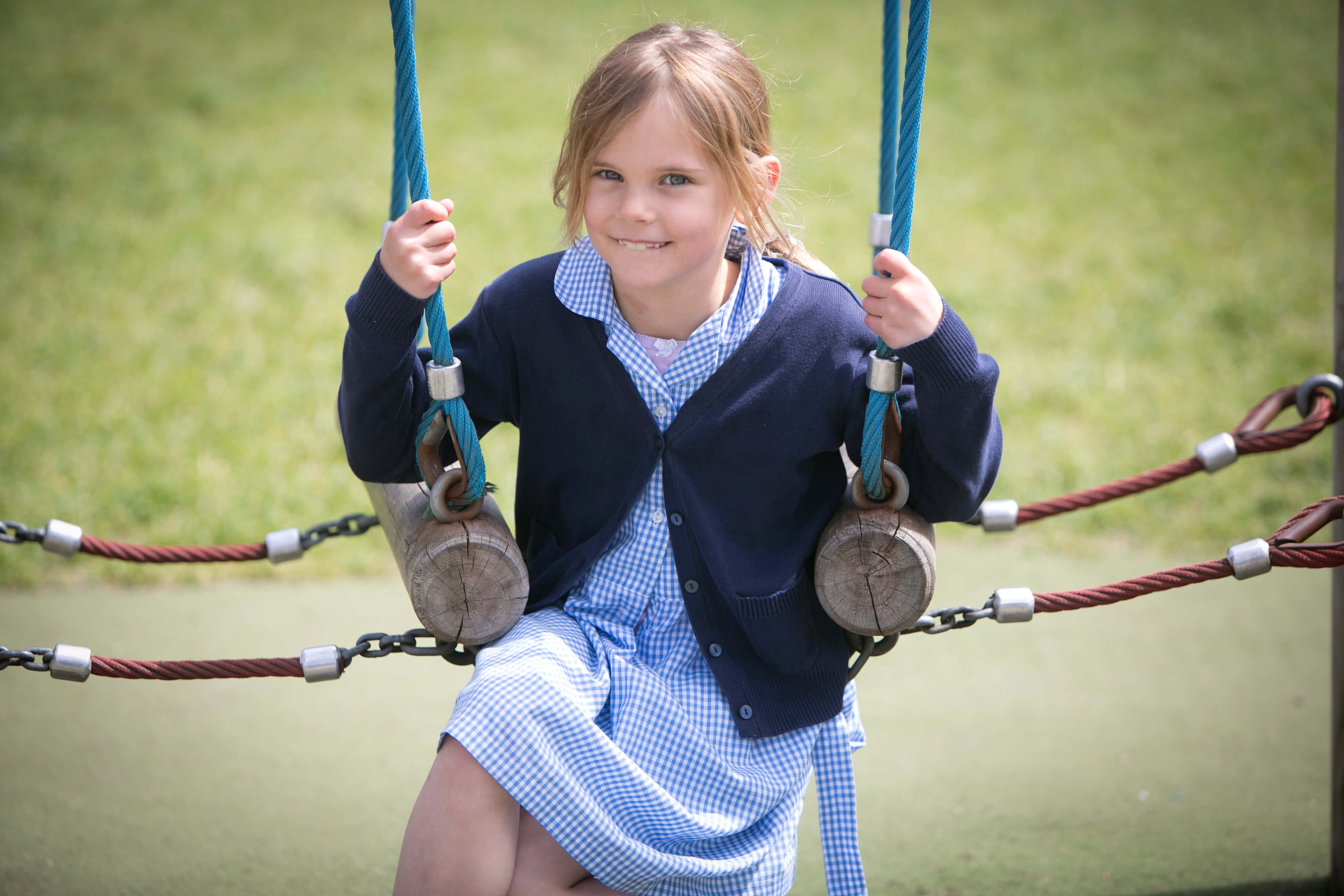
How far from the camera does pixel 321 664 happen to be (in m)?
1.53

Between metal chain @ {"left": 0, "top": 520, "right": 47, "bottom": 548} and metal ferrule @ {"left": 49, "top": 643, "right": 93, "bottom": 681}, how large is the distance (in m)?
0.37

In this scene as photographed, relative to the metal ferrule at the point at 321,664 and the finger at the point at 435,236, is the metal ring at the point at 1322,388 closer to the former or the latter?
the finger at the point at 435,236

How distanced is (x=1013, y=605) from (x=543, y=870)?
0.70 m

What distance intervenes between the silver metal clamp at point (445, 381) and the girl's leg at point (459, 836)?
0.39 meters

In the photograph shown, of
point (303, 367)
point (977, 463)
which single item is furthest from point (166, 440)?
point (977, 463)

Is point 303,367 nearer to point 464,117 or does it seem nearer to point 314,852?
point 464,117

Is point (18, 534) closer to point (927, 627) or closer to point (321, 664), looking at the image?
point (321, 664)

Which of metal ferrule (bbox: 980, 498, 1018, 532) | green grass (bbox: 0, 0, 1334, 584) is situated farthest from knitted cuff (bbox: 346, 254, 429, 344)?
green grass (bbox: 0, 0, 1334, 584)

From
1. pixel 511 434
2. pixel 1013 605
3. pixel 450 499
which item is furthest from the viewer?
pixel 511 434

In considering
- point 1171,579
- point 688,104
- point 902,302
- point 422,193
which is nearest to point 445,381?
point 422,193

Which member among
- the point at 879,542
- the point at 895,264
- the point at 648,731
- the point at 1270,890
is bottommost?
the point at 1270,890

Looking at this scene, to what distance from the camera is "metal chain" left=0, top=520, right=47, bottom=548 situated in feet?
6.02

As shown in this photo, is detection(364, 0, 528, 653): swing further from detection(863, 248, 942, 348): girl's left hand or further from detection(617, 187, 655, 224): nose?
detection(863, 248, 942, 348): girl's left hand

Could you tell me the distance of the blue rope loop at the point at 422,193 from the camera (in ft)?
4.41
